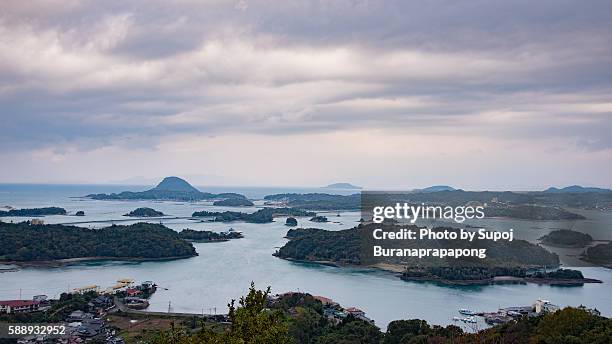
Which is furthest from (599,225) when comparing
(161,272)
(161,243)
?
(161,243)

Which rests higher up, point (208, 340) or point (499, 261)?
point (208, 340)

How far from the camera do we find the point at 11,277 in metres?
18.3

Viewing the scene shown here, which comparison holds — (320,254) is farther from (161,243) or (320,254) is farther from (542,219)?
(542,219)

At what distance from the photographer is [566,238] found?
18922 mm

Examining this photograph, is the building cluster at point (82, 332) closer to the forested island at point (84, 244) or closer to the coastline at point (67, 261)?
the coastline at point (67, 261)

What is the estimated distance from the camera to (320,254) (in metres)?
22.8

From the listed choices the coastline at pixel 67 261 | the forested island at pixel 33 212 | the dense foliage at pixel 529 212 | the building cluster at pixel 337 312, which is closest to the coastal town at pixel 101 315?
the building cluster at pixel 337 312

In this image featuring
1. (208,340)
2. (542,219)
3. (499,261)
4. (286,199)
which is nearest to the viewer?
(208,340)

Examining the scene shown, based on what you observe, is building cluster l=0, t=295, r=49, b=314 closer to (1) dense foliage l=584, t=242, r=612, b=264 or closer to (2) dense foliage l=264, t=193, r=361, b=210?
(1) dense foliage l=584, t=242, r=612, b=264

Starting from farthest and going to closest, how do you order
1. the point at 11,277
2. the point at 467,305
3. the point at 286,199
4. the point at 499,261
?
the point at 286,199 → the point at 499,261 → the point at 11,277 → the point at 467,305

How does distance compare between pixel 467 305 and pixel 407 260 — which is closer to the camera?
pixel 467 305

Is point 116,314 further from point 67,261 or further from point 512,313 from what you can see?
point 67,261

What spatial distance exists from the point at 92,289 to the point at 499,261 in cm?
1260

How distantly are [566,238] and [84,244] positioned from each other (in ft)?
57.4
